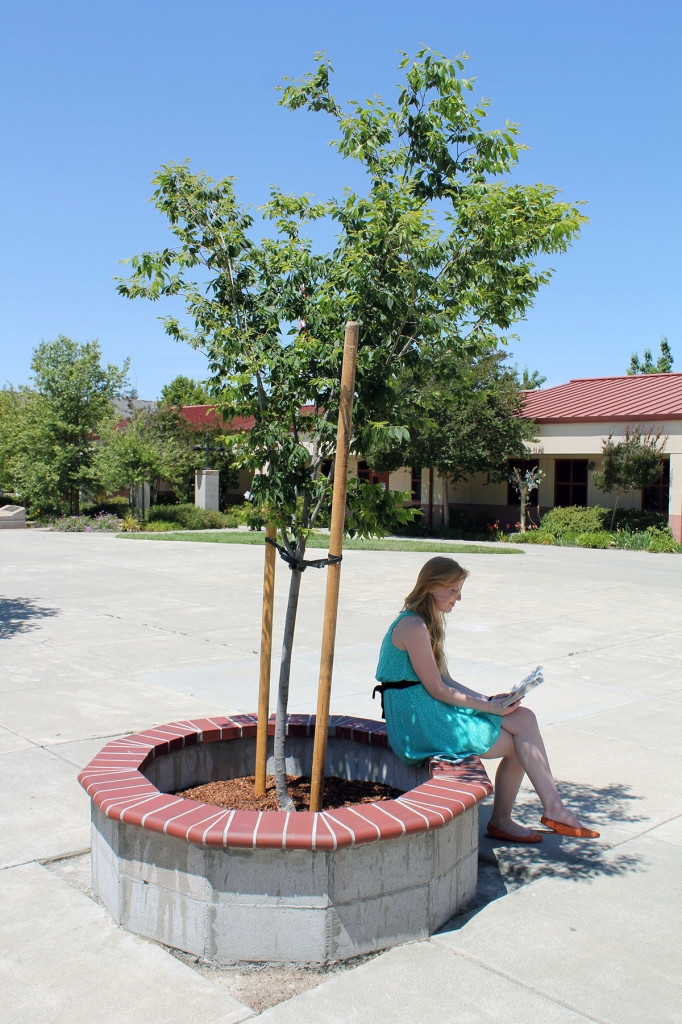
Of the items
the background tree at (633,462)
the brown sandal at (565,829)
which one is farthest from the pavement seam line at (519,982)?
the background tree at (633,462)

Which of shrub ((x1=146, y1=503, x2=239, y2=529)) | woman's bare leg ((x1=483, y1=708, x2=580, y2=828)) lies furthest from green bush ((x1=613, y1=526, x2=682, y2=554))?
woman's bare leg ((x1=483, y1=708, x2=580, y2=828))

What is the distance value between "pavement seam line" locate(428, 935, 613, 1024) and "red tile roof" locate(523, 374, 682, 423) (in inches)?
968

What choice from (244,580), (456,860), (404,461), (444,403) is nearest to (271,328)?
(444,403)

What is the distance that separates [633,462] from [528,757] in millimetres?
22784

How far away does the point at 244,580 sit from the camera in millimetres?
15094

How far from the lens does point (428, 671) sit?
3924 mm

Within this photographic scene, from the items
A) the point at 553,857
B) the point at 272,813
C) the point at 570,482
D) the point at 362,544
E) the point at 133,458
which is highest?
the point at 133,458

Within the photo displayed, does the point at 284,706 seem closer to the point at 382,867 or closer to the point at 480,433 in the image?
the point at 382,867

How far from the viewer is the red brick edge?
3.06m

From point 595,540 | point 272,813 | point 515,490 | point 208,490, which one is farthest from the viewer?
point 208,490

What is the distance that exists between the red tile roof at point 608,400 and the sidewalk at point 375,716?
47.1 ft

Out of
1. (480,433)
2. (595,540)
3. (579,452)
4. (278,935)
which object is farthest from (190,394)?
(579,452)

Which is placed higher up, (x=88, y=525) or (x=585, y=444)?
(x=585, y=444)

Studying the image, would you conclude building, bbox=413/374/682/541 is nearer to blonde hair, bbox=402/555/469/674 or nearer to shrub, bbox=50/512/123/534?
shrub, bbox=50/512/123/534
